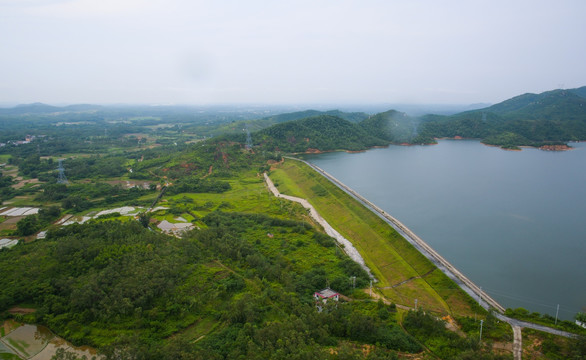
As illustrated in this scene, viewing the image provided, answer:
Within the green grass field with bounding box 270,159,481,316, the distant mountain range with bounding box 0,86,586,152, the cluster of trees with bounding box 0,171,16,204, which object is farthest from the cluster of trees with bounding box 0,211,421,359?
the distant mountain range with bounding box 0,86,586,152

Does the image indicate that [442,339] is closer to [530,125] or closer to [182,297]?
[182,297]

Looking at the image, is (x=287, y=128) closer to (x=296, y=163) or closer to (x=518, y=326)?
(x=296, y=163)

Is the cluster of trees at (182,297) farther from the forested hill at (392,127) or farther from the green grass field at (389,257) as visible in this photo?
the forested hill at (392,127)

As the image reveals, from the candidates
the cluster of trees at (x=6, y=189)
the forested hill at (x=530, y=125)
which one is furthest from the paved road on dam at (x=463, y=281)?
the forested hill at (x=530, y=125)

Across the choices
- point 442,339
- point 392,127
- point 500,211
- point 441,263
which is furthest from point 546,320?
point 392,127

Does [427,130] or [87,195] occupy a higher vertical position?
[427,130]

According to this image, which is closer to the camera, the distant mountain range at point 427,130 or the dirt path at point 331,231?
the dirt path at point 331,231

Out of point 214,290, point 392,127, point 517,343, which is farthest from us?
point 392,127
